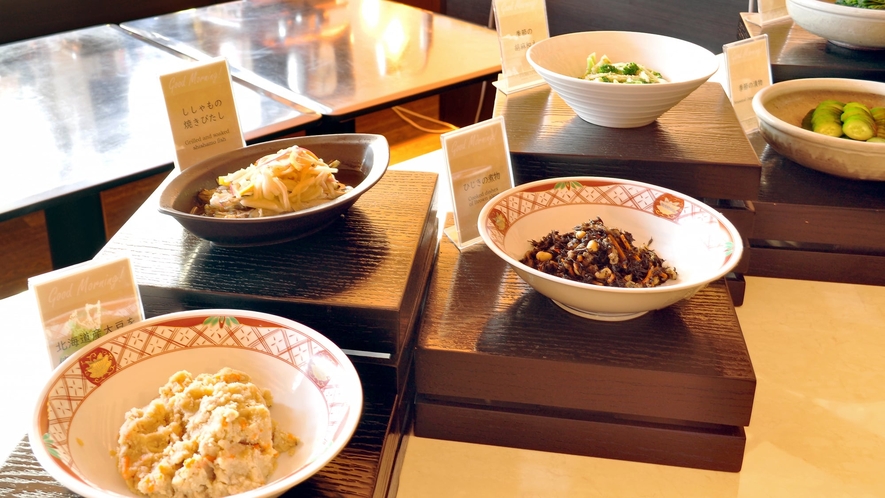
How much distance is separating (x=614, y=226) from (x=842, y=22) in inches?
37.9

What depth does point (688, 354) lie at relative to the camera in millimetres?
969

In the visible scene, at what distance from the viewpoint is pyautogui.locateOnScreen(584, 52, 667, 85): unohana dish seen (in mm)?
1439

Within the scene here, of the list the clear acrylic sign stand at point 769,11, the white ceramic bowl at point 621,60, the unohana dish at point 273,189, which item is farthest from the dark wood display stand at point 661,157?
the clear acrylic sign stand at point 769,11

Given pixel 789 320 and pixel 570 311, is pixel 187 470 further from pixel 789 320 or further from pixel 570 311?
pixel 789 320

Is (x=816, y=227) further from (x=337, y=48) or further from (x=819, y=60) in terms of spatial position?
(x=337, y=48)

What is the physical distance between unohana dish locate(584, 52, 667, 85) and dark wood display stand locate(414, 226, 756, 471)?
56cm

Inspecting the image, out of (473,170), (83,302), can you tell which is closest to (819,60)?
(473,170)

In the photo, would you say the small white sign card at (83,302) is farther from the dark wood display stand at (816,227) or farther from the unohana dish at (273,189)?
the dark wood display stand at (816,227)

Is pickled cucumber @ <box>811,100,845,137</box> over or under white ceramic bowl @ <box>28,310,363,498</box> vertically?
over

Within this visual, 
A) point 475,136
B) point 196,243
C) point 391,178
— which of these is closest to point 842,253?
point 475,136

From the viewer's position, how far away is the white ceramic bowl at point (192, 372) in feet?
2.42

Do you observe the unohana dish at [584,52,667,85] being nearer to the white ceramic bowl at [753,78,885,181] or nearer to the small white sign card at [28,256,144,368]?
the white ceramic bowl at [753,78,885,181]

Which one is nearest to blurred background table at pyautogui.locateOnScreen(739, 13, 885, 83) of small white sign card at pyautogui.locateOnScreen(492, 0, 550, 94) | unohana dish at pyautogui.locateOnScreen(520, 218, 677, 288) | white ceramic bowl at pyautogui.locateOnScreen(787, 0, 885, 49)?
white ceramic bowl at pyautogui.locateOnScreen(787, 0, 885, 49)

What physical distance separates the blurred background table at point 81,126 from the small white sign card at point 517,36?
67 centimetres
